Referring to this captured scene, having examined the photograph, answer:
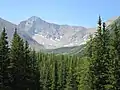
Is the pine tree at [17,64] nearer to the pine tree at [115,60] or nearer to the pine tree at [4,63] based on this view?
the pine tree at [4,63]

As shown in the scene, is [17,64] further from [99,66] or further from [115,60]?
[115,60]

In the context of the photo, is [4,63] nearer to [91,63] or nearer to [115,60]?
[91,63]

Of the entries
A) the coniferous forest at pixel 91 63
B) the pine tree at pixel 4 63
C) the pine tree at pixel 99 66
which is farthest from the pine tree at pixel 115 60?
the pine tree at pixel 4 63

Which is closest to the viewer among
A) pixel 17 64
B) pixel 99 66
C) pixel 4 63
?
pixel 99 66

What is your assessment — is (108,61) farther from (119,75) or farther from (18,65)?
(18,65)

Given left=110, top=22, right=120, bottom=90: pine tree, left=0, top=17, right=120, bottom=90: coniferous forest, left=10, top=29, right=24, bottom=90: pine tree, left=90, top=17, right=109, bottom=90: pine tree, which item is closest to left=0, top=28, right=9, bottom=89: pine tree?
left=0, top=17, right=120, bottom=90: coniferous forest

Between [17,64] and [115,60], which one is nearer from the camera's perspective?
[115,60]

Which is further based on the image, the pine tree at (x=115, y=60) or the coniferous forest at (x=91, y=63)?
the coniferous forest at (x=91, y=63)

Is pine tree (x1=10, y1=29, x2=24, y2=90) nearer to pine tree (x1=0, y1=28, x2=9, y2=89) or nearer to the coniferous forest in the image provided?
the coniferous forest

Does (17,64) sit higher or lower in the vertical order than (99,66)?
higher

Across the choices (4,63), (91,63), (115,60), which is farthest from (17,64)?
(115,60)

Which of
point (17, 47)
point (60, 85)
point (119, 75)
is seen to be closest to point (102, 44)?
point (119, 75)

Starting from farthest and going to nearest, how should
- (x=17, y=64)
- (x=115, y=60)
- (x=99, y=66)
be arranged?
(x=17, y=64)
(x=99, y=66)
(x=115, y=60)

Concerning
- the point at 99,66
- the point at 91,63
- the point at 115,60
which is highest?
the point at 115,60
